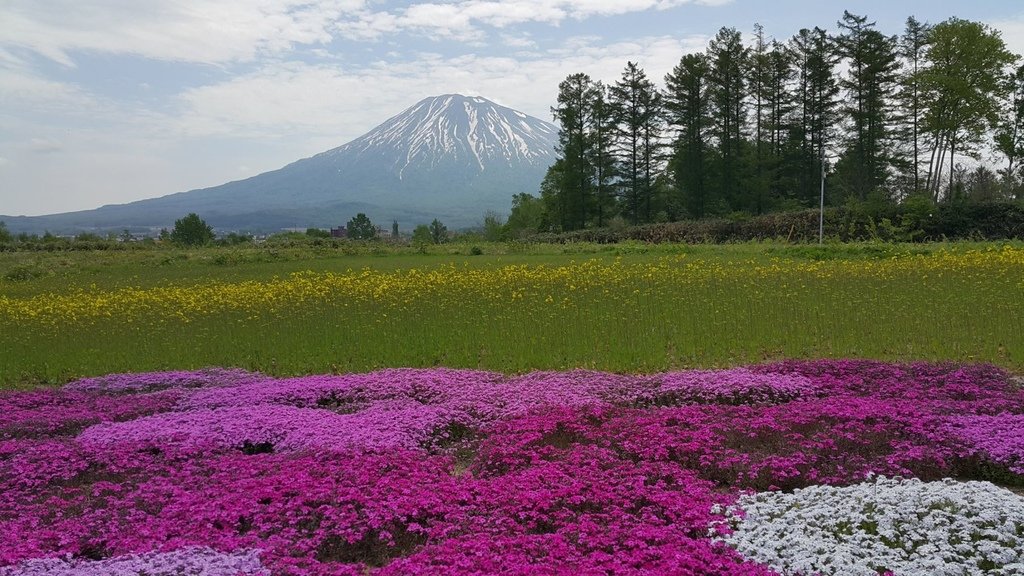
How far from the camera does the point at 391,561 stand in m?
5.28

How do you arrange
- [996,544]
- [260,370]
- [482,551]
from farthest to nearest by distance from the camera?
[260,370] → [482,551] → [996,544]

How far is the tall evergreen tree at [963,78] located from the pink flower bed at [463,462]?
47.4 m

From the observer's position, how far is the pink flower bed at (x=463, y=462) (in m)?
5.08

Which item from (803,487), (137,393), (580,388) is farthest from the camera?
(137,393)

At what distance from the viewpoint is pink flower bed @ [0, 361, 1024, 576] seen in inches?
200

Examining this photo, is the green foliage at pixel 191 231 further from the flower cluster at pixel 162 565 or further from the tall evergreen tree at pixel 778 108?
the flower cluster at pixel 162 565

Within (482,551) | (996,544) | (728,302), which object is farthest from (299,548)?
(728,302)

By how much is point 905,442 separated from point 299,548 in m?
5.63

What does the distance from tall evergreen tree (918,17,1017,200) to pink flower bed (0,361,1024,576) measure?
47357 millimetres

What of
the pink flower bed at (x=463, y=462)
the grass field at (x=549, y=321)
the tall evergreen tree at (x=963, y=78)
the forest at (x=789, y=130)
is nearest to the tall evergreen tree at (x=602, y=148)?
the forest at (x=789, y=130)

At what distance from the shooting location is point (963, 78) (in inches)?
1880

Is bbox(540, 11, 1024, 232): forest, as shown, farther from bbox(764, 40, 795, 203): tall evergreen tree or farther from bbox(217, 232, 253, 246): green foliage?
bbox(217, 232, 253, 246): green foliage

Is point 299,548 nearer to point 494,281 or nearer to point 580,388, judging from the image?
point 580,388

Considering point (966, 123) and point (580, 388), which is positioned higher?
point (966, 123)
